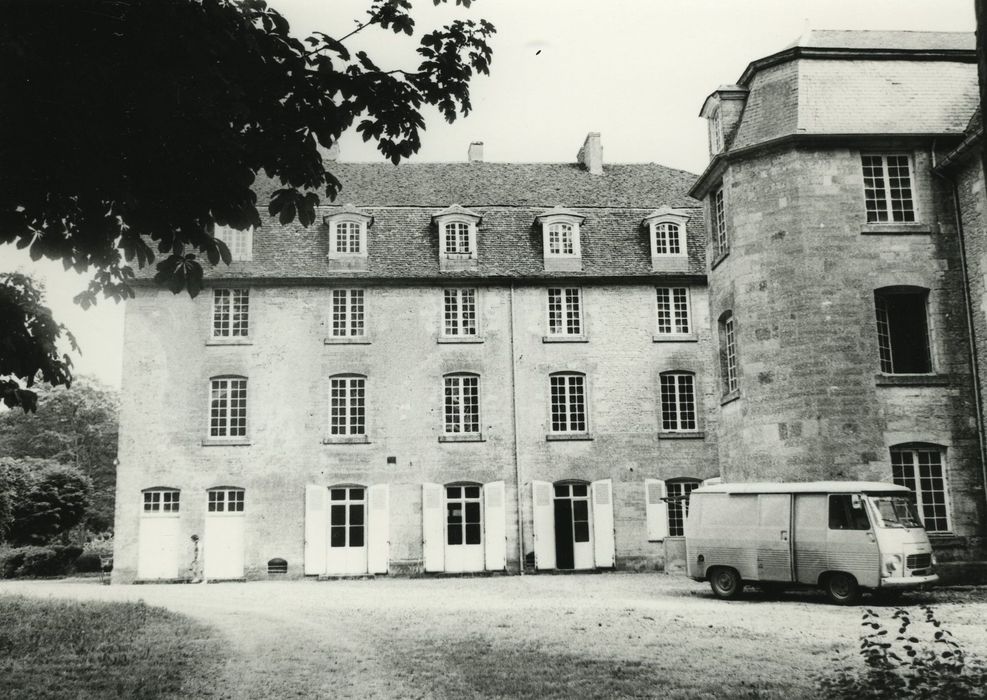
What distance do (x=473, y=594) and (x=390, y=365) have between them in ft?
31.0

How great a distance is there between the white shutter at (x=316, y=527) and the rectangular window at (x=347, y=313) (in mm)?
4642

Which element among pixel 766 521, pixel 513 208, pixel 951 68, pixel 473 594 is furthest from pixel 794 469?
pixel 513 208

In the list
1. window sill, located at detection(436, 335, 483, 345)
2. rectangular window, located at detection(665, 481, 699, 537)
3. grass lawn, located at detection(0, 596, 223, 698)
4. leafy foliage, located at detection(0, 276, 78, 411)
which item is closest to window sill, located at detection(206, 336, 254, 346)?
window sill, located at detection(436, 335, 483, 345)

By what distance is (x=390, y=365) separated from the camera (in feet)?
94.6

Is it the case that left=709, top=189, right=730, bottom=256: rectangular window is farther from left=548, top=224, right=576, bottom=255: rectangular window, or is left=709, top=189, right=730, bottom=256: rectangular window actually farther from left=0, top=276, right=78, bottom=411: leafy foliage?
left=0, top=276, right=78, bottom=411: leafy foliage

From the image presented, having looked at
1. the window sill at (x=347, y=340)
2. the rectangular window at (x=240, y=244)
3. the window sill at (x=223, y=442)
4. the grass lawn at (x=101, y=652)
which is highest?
the rectangular window at (x=240, y=244)

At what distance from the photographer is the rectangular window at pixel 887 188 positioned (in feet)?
66.0

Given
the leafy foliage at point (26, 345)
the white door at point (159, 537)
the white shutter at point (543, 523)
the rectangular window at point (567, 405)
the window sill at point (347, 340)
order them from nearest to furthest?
the leafy foliage at point (26, 345), the white door at point (159, 537), the white shutter at point (543, 523), the window sill at point (347, 340), the rectangular window at point (567, 405)

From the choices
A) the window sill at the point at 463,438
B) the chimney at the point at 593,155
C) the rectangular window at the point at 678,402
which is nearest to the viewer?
the window sill at the point at 463,438

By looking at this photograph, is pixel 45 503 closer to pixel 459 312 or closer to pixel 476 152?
pixel 459 312

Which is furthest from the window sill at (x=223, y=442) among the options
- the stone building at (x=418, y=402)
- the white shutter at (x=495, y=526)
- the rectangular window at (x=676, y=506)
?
the rectangular window at (x=676, y=506)

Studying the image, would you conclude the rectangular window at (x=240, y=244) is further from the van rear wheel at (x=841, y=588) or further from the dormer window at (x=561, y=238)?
the van rear wheel at (x=841, y=588)

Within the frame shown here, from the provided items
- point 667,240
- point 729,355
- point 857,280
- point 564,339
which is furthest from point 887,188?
point 564,339

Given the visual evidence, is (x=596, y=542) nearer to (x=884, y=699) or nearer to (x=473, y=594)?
(x=473, y=594)
